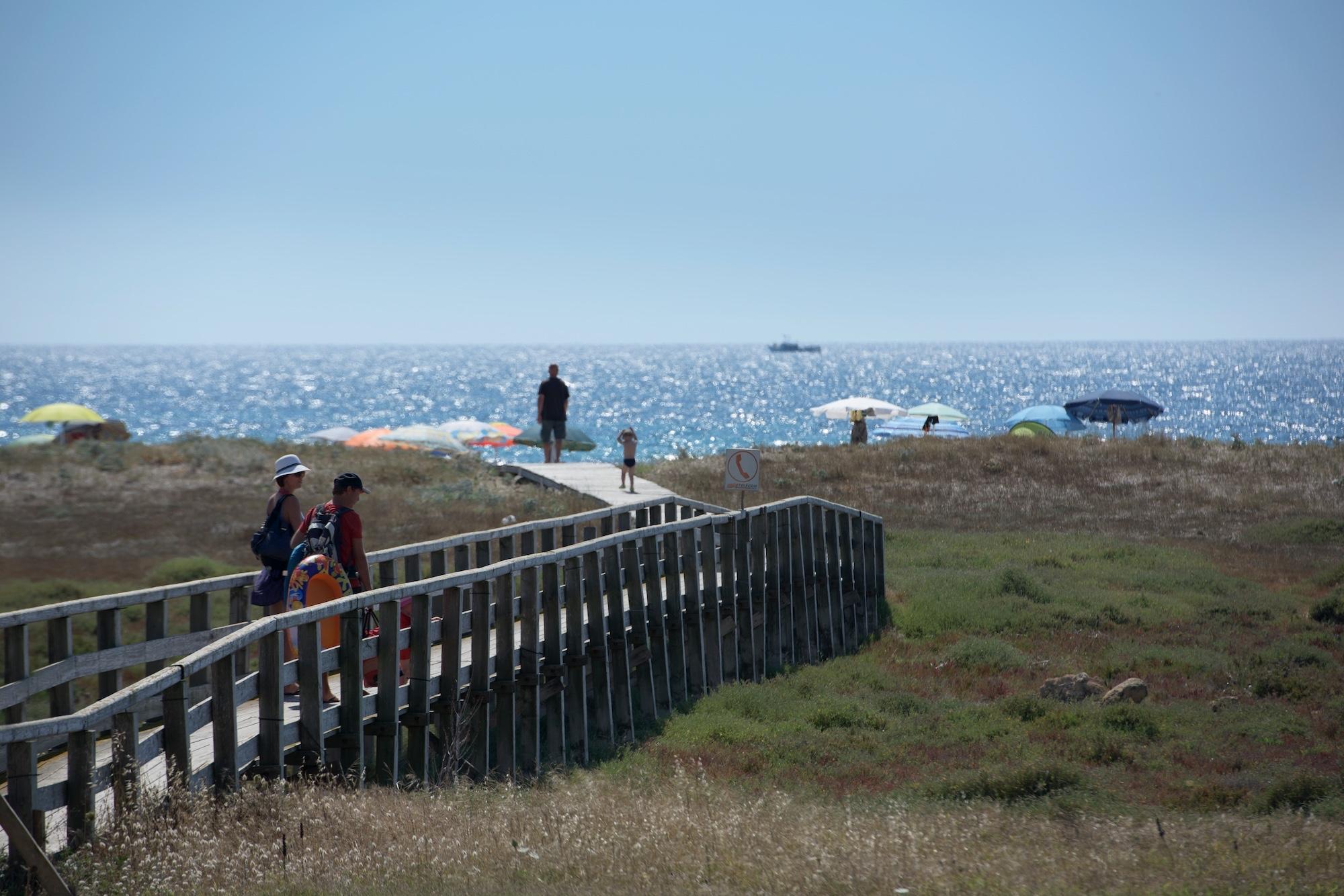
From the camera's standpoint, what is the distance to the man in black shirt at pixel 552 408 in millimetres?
27219

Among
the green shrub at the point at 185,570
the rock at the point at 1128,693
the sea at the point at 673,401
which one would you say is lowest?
the sea at the point at 673,401

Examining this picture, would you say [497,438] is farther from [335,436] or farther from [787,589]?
[787,589]

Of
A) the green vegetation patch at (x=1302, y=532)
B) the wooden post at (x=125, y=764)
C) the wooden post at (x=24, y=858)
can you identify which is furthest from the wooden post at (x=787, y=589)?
the green vegetation patch at (x=1302, y=532)

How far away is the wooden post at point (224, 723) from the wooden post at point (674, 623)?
20.5 ft

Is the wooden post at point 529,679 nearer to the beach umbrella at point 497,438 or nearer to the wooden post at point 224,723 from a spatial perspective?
the wooden post at point 224,723

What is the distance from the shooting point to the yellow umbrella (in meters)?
38.8

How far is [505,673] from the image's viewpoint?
9.97m

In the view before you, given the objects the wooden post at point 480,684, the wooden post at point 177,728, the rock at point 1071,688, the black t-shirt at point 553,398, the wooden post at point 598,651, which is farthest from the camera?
the black t-shirt at point 553,398

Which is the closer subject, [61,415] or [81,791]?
[81,791]

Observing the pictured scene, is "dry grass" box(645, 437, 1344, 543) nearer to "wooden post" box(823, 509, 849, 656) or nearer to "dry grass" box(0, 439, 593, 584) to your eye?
"dry grass" box(0, 439, 593, 584)

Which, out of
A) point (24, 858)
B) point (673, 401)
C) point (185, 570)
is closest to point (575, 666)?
point (24, 858)

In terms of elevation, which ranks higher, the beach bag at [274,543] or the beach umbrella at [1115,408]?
the beach bag at [274,543]

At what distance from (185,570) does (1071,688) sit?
12.5m

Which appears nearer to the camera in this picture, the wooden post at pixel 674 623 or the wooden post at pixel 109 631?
the wooden post at pixel 109 631
